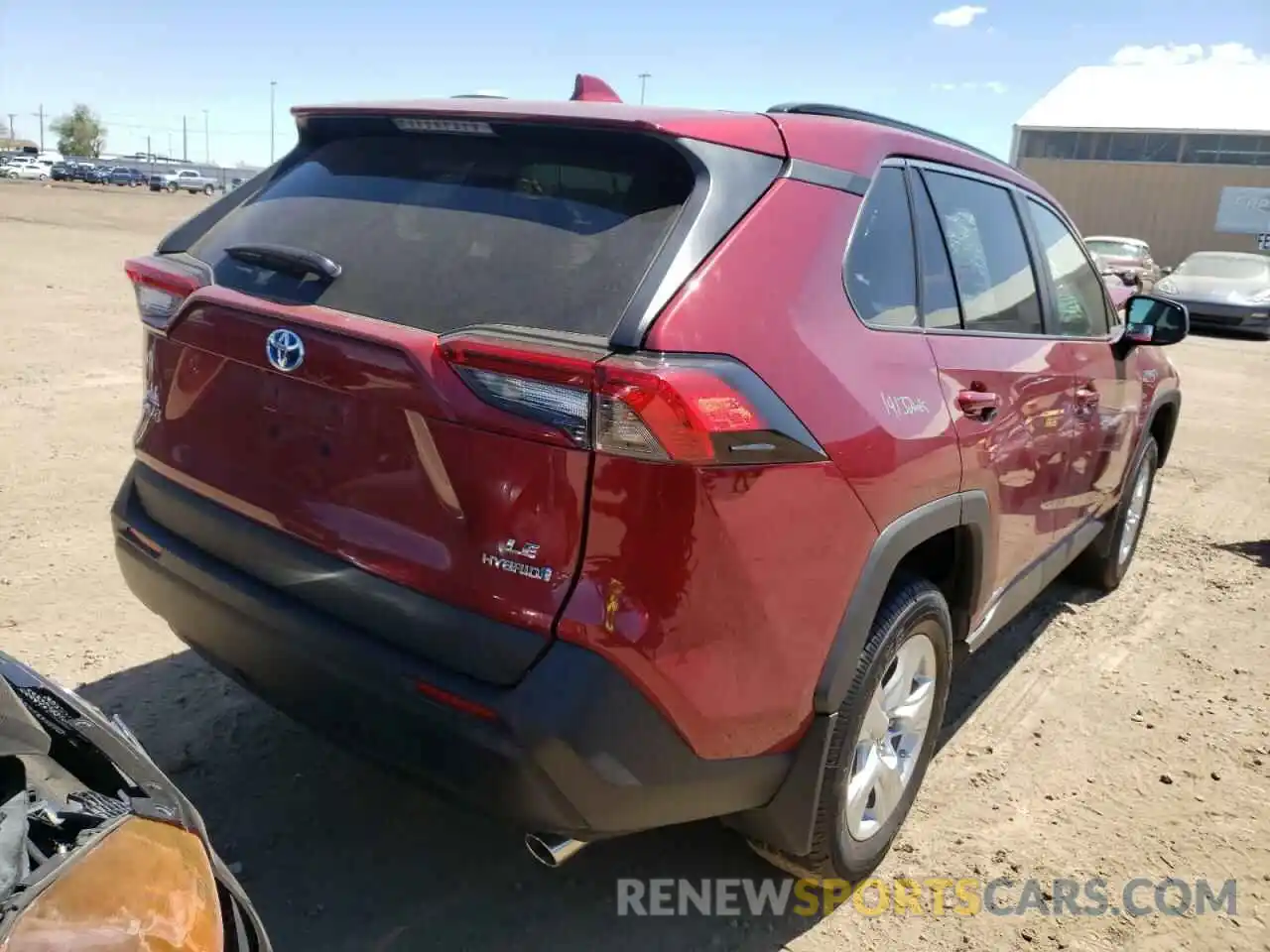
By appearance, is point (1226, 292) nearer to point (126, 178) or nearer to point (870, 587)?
point (870, 587)

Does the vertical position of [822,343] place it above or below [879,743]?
above

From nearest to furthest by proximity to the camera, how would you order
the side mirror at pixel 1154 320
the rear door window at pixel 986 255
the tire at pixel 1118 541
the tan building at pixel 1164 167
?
the rear door window at pixel 986 255 < the side mirror at pixel 1154 320 < the tire at pixel 1118 541 < the tan building at pixel 1164 167

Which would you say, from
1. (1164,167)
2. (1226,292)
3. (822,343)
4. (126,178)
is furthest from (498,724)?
(126,178)

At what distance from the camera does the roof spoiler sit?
2953 millimetres

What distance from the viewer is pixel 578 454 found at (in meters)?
1.88

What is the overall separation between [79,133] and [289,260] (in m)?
136

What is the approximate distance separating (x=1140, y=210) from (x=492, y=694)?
4833 centimetres

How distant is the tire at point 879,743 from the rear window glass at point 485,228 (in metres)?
1.13

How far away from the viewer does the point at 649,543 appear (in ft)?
6.18

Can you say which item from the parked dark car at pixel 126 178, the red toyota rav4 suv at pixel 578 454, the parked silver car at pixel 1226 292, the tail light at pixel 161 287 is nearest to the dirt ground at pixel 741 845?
the red toyota rav4 suv at pixel 578 454

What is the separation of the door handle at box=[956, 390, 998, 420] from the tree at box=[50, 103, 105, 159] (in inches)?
5315

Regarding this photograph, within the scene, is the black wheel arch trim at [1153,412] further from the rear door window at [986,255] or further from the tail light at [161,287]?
the tail light at [161,287]

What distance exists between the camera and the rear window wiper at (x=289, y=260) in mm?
2279

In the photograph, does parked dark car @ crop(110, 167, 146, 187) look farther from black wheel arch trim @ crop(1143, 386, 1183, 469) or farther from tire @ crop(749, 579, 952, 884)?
tire @ crop(749, 579, 952, 884)
